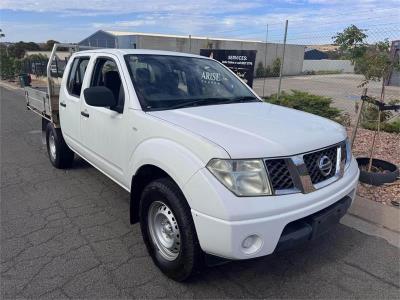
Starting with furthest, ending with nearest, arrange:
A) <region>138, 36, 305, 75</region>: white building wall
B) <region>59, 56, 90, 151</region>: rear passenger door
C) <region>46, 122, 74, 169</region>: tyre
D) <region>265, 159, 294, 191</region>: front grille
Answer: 1. <region>138, 36, 305, 75</region>: white building wall
2. <region>46, 122, 74, 169</region>: tyre
3. <region>59, 56, 90, 151</region>: rear passenger door
4. <region>265, 159, 294, 191</region>: front grille

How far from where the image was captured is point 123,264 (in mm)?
3088

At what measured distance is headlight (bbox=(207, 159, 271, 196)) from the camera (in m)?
2.31

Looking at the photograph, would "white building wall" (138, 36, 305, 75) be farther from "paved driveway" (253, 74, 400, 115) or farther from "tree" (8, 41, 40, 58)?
"tree" (8, 41, 40, 58)

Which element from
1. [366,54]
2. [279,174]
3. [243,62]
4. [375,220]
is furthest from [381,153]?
[243,62]

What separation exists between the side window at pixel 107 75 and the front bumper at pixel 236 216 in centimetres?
194

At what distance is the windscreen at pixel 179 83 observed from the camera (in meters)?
3.39

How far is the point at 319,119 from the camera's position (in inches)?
130

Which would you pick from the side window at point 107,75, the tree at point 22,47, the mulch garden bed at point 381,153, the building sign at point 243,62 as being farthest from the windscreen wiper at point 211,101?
the tree at point 22,47

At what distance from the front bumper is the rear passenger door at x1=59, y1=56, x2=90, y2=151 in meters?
2.61

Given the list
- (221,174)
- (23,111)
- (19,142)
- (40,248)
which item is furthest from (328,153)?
(23,111)

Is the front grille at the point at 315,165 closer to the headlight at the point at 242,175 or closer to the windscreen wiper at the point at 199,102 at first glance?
the headlight at the point at 242,175

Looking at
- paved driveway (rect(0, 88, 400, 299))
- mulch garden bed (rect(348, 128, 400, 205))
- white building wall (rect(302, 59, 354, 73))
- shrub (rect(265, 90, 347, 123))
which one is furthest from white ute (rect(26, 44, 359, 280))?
white building wall (rect(302, 59, 354, 73))

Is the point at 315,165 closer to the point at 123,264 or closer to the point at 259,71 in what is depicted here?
the point at 123,264

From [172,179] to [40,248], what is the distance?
161 cm
